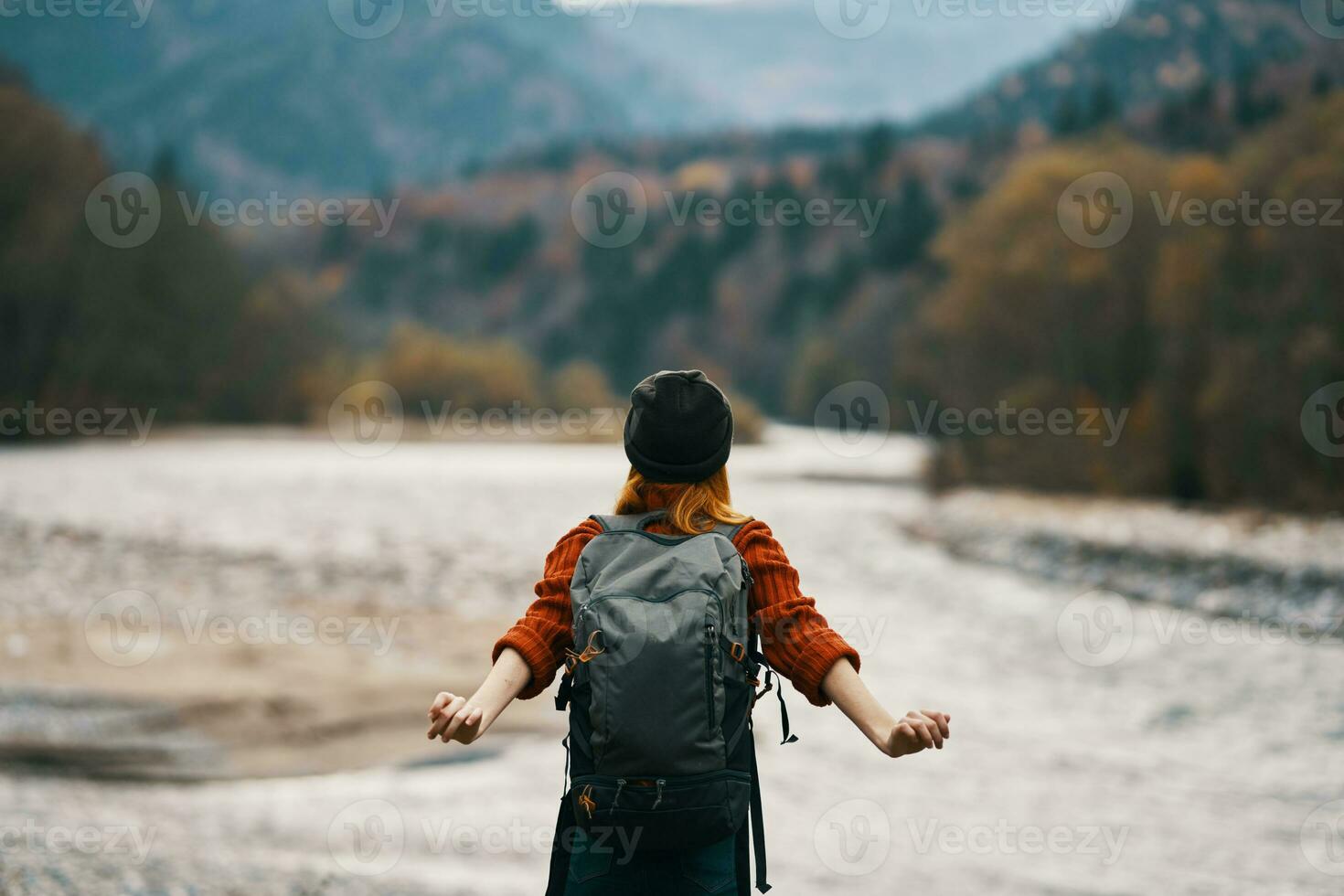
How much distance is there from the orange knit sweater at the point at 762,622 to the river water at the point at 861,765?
363 cm

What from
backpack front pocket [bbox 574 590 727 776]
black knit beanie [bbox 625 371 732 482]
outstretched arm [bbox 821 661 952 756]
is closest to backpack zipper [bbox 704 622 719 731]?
backpack front pocket [bbox 574 590 727 776]

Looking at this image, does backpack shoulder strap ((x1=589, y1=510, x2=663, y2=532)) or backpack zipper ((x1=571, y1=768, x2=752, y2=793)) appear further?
backpack shoulder strap ((x1=589, y1=510, x2=663, y2=532))

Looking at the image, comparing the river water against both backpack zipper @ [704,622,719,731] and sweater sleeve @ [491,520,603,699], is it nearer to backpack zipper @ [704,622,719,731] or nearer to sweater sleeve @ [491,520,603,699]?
sweater sleeve @ [491,520,603,699]

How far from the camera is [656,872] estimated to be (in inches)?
111

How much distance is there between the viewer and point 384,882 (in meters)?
6.22

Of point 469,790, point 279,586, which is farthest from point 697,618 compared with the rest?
point 279,586

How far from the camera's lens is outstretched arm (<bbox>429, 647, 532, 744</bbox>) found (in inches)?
104

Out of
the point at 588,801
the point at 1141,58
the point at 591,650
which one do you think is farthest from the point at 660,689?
the point at 1141,58

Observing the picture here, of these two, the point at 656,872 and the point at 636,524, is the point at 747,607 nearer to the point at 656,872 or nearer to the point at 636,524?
the point at 636,524

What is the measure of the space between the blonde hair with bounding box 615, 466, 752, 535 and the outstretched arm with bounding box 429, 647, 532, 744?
1.33 ft

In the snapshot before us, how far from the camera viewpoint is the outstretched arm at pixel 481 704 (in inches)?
104

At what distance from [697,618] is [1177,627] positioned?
15.8 meters

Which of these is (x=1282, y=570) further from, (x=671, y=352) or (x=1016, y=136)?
(x=1016, y=136)

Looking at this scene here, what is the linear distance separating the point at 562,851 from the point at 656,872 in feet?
0.71
